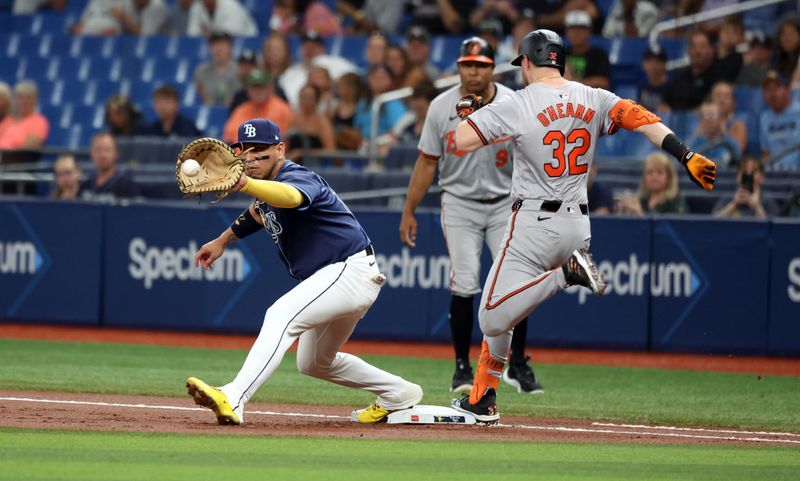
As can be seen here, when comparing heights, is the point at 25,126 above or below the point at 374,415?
above

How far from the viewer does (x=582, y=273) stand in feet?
24.3

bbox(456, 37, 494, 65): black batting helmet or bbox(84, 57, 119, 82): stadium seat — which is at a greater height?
bbox(84, 57, 119, 82): stadium seat

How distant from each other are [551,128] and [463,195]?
2.09m

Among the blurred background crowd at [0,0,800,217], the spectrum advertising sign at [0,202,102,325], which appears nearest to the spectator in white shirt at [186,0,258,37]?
the blurred background crowd at [0,0,800,217]

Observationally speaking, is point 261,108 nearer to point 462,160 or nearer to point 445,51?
point 445,51

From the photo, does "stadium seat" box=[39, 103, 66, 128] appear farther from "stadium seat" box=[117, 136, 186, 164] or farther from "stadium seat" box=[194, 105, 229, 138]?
"stadium seat" box=[117, 136, 186, 164]

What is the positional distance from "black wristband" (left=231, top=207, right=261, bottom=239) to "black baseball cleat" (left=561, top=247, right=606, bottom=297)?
1.75 meters

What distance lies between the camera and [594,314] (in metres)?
12.6

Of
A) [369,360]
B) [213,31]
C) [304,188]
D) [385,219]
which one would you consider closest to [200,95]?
[213,31]

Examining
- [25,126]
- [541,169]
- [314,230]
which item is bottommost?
[314,230]

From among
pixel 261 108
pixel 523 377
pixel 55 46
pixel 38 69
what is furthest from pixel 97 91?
pixel 523 377

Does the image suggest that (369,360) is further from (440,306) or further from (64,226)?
(64,226)

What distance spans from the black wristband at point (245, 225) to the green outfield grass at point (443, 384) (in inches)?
67.9

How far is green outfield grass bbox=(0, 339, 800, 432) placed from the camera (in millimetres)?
8844
